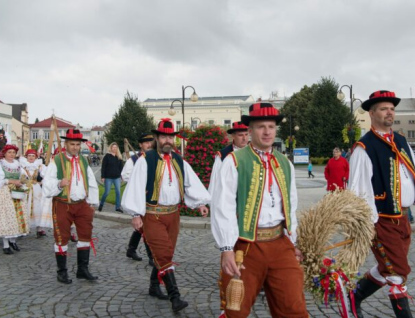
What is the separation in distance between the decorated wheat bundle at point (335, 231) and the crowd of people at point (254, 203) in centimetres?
11

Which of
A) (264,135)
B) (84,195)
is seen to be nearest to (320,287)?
(264,135)

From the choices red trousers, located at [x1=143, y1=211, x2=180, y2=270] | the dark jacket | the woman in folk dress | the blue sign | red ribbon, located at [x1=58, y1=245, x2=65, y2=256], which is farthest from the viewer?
the blue sign

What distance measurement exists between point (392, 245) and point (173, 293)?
226 centimetres

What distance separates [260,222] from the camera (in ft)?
10.7

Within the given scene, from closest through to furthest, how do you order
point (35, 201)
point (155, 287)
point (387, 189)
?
point (387, 189)
point (155, 287)
point (35, 201)

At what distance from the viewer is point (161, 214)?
502cm

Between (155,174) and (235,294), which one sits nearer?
(235,294)

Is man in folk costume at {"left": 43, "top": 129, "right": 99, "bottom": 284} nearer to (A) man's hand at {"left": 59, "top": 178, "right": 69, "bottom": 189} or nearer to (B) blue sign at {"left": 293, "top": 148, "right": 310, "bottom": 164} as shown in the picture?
(A) man's hand at {"left": 59, "top": 178, "right": 69, "bottom": 189}

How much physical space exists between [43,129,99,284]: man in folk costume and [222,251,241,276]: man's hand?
3473 mm

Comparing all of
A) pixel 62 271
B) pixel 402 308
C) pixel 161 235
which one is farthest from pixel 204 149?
pixel 402 308

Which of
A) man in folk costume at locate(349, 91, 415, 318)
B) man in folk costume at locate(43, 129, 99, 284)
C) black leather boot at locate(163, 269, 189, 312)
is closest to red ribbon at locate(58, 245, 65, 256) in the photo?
man in folk costume at locate(43, 129, 99, 284)

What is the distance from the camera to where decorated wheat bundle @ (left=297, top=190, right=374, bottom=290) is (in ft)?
11.1

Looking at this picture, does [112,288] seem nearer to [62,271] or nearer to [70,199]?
[62,271]

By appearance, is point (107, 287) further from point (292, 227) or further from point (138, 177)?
point (292, 227)
